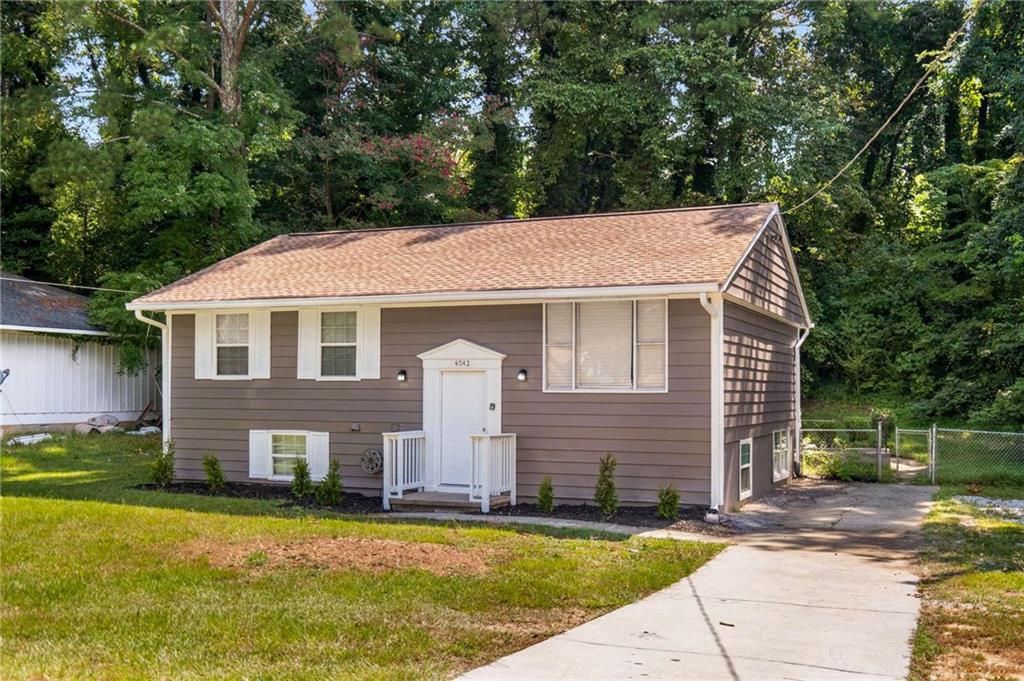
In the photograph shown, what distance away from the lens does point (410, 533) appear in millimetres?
9766

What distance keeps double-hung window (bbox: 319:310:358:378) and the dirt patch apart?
5041 mm

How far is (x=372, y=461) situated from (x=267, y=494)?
1638 millimetres

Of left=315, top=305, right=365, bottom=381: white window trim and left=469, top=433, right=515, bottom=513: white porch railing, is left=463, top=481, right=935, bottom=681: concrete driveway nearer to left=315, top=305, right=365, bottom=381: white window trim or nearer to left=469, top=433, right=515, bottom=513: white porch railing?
left=469, top=433, right=515, bottom=513: white porch railing

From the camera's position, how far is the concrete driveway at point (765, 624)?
5422 mm

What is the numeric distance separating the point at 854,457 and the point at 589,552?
994cm

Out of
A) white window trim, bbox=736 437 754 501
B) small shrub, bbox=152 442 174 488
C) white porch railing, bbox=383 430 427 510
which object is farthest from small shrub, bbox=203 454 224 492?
white window trim, bbox=736 437 754 501

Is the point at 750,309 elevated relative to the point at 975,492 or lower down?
elevated

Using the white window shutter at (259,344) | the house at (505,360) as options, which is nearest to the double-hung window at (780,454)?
the house at (505,360)

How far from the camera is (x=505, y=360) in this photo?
1296 centimetres

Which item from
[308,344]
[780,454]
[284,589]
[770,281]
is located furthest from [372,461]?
[780,454]

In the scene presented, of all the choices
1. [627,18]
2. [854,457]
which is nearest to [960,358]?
[854,457]

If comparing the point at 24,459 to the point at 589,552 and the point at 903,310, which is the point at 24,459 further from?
the point at 903,310

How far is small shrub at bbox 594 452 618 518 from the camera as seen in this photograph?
11.7 m

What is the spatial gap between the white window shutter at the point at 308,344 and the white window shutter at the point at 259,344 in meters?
0.59
